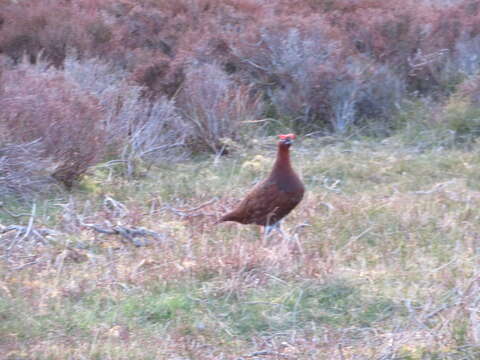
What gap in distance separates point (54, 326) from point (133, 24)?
799 centimetres

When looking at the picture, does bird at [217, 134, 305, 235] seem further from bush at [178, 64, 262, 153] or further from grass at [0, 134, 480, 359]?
bush at [178, 64, 262, 153]

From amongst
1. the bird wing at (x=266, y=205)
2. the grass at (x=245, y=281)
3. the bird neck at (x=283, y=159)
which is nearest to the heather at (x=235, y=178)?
the grass at (x=245, y=281)

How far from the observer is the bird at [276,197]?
5141 millimetres

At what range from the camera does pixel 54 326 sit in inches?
152

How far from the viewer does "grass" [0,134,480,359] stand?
3717mm

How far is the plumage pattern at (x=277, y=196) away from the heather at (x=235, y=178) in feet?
0.67

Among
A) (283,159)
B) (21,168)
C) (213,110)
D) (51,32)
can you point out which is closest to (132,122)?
(213,110)

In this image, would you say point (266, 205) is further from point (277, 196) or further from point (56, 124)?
point (56, 124)

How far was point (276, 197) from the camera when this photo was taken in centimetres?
514

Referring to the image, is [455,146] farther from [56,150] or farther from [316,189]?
[56,150]

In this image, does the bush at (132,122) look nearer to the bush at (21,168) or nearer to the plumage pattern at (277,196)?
the bush at (21,168)

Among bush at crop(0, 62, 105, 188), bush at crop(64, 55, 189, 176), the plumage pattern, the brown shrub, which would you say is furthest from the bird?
the brown shrub

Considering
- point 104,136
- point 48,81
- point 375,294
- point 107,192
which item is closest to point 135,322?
point 375,294

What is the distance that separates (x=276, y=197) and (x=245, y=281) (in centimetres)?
95
